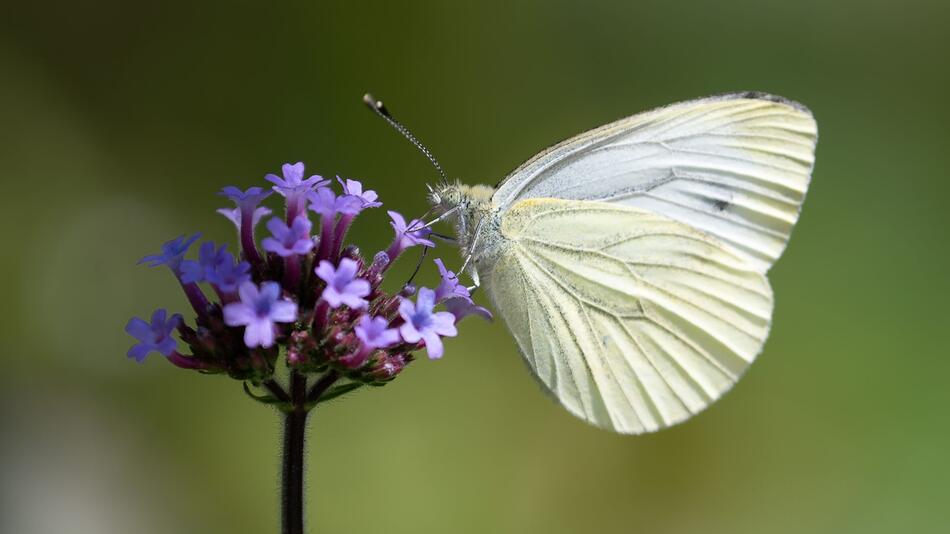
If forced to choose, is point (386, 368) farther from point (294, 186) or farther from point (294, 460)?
point (294, 186)

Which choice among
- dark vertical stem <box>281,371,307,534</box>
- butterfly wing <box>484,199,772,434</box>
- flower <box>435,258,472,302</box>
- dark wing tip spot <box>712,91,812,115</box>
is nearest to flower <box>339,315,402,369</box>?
dark vertical stem <box>281,371,307,534</box>

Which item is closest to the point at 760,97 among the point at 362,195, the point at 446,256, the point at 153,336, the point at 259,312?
the point at 362,195

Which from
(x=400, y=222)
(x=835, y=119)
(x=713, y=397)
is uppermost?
(x=835, y=119)

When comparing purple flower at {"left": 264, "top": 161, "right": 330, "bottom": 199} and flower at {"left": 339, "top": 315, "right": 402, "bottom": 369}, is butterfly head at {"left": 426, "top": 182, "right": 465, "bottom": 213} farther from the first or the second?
flower at {"left": 339, "top": 315, "right": 402, "bottom": 369}

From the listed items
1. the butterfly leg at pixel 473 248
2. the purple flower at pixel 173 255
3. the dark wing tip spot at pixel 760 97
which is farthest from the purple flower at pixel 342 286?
the dark wing tip spot at pixel 760 97

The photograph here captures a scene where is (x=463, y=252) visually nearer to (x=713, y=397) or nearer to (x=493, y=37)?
(x=713, y=397)

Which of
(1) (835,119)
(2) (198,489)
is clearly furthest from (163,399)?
(1) (835,119)

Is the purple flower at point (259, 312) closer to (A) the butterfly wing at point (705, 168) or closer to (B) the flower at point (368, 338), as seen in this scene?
(B) the flower at point (368, 338)
